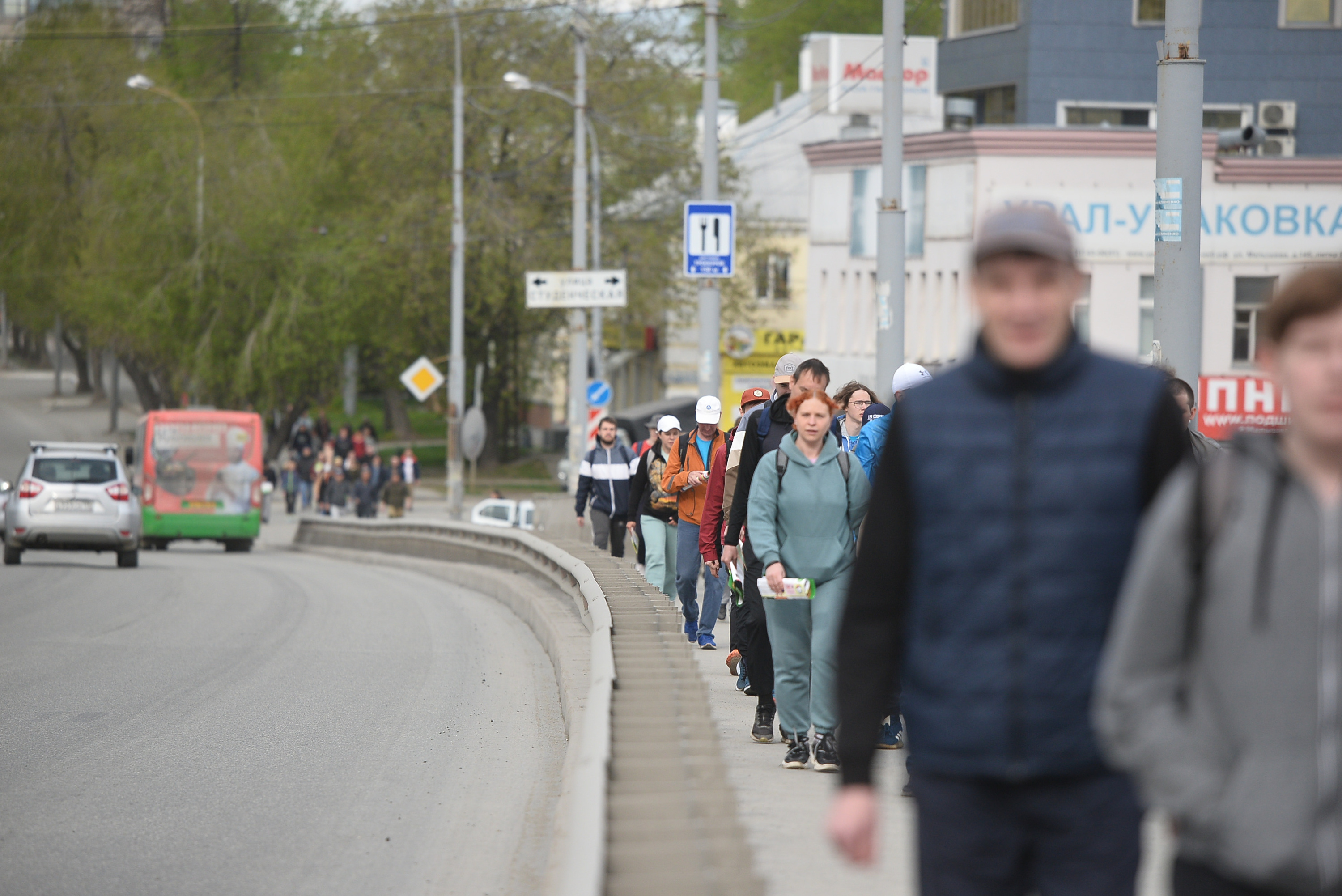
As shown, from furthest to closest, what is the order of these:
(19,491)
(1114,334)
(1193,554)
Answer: (1114,334) → (19,491) → (1193,554)

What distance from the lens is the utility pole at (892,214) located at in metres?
16.7

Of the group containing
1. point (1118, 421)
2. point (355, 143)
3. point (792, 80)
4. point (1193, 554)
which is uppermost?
point (792, 80)

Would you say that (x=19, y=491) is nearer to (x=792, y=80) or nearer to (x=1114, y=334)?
(x=1114, y=334)

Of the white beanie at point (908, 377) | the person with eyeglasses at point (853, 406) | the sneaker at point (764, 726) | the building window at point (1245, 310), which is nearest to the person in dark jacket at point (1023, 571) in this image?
the sneaker at point (764, 726)

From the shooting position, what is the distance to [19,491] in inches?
999

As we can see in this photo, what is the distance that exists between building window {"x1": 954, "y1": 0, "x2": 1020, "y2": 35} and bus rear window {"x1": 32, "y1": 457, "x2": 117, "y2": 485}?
71.9ft

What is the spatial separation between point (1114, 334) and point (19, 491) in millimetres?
19684

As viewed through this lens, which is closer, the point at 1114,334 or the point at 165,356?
the point at 1114,334

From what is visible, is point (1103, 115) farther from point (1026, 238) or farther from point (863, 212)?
point (1026, 238)

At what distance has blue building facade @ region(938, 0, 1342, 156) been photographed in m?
36.8

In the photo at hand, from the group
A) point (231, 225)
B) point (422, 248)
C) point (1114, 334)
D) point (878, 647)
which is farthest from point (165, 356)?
point (878, 647)

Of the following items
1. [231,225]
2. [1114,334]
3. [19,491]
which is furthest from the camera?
[231,225]

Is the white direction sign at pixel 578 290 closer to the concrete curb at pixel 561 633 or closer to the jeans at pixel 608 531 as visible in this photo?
the concrete curb at pixel 561 633

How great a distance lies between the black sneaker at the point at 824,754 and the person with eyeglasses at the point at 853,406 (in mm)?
2735
